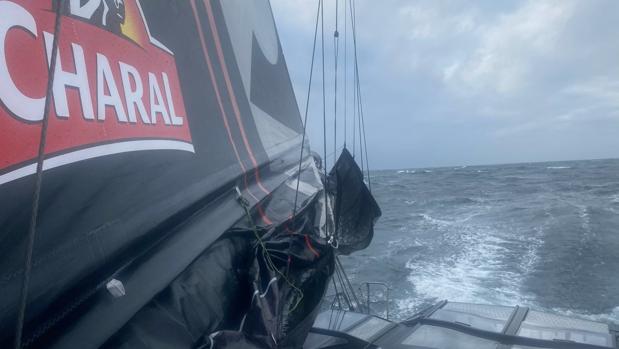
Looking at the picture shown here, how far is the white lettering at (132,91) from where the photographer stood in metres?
1.17

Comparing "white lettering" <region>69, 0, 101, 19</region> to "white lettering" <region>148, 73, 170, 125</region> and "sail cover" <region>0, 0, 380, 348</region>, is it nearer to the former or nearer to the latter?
"sail cover" <region>0, 0, 380, 348</region>

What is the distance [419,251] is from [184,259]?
350 inches

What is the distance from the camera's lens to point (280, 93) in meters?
3.29

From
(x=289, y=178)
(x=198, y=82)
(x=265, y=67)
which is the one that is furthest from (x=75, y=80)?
(x=265, y=67)

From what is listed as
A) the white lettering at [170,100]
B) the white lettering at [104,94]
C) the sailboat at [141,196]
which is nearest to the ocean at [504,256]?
the sailboat at [141,196]

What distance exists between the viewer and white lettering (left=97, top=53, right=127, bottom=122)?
105 centimetres

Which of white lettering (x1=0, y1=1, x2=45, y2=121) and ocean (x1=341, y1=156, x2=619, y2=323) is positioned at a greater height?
white lettering (x1=0, y1=1, x2=45, y2=121)

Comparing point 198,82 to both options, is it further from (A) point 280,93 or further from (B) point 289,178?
(A) point 280,93

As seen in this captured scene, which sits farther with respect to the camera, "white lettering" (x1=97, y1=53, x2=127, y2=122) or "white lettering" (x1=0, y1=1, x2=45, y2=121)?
"white lettering" (x1=97, y1=53, x2=127, y2=122)

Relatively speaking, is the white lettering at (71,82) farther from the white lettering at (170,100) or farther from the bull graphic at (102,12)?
the white lettering at (170,100)

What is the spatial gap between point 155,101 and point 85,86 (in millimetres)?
316

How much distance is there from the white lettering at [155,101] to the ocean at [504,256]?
17.5 ft

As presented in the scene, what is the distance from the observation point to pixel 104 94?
3.54 feet

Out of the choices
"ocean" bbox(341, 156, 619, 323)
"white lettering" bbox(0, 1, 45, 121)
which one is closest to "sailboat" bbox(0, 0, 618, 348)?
"white lettering" bbox(0, 1, 45, 121)
